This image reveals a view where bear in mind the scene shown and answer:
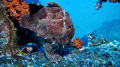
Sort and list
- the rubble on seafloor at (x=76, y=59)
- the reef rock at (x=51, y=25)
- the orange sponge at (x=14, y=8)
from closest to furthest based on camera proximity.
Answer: the rubble on seafloor at (x=76, y=59)
the reef rock at (x=51, y=25)
the orange sponge at (x=14, y=8)

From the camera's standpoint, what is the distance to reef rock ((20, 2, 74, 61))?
283 centimetres

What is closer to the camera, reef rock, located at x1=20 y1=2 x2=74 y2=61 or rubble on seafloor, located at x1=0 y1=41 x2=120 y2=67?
rubble on seafloor, located at x1=0 y1=41 x2=120 y2=67

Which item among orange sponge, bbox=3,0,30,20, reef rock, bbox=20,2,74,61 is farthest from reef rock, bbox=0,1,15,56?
reef rock, bbox=20,2,74,61

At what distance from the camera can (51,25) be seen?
9.20ft

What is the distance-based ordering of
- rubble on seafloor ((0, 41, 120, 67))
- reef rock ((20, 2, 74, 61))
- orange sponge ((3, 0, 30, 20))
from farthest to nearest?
orange sponge ((3, 0, 30, 20)) → reef rock ((20, 2, 74, 61)) → rubble on seafloor ((0, 41, 120, 67))

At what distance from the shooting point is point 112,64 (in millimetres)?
3820

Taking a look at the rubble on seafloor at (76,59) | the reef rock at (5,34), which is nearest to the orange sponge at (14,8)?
the reef rock at (5,34)

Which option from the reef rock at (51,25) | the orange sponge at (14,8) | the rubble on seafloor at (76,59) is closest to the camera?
the rubble on seafloor at (76,59)

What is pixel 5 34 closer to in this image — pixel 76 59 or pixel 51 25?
pixel 51 25

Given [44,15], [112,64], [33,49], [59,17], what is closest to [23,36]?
[33,49]

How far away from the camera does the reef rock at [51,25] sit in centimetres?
283

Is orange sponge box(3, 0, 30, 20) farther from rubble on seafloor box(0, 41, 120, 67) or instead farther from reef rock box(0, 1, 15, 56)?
rubble on seafloor box(0, 41, 120, 67)

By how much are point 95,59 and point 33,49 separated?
2.88 metres

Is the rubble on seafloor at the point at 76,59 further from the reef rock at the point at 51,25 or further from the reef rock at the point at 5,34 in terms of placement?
the reef rock at the point at 51,25
